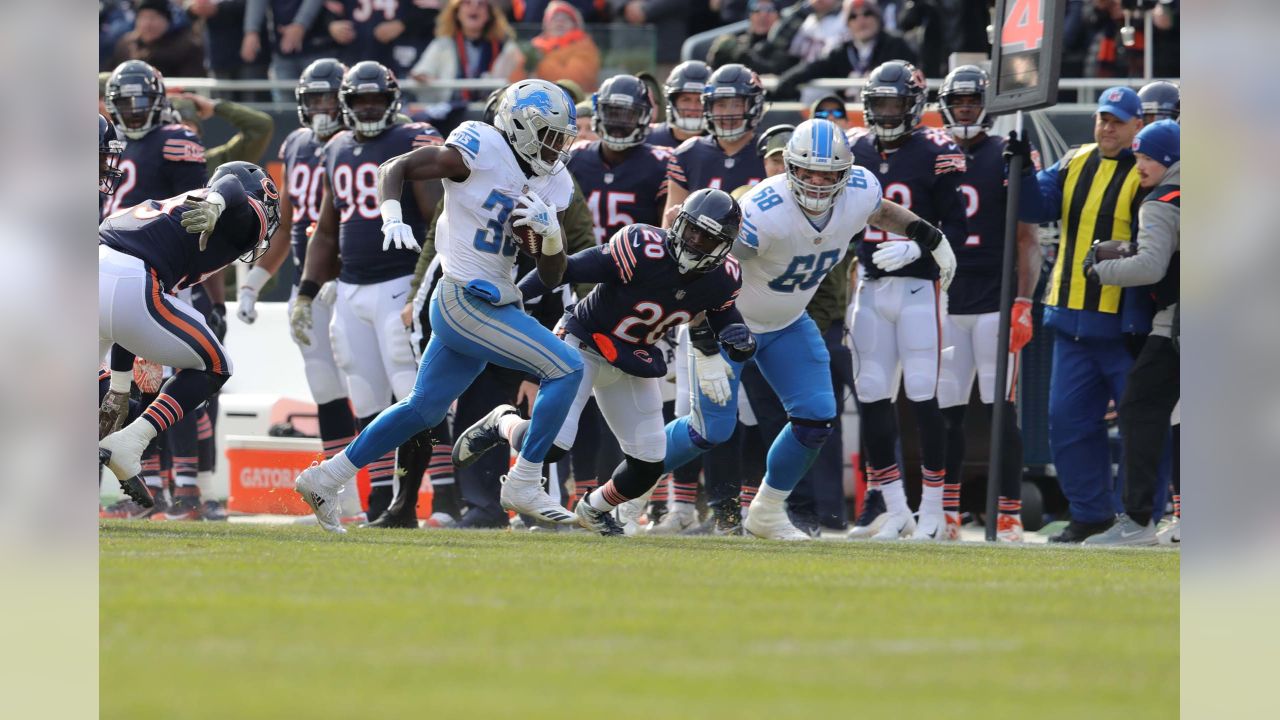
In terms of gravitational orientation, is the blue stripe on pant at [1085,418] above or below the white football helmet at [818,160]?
below

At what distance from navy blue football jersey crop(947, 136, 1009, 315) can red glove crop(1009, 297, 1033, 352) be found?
0.12 m

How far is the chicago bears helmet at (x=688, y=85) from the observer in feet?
32.0

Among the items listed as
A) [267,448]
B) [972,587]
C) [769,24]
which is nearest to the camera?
[972,587]

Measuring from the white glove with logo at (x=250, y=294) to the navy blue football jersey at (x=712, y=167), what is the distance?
7.57ft

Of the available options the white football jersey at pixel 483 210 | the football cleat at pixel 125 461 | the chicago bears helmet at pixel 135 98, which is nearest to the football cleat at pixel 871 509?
the white football jersey at pixel 483 210

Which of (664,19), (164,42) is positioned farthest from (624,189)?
(164,42)

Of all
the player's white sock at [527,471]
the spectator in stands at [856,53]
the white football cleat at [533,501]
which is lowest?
the white football cleat at [533,501]

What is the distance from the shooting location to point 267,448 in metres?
10.7

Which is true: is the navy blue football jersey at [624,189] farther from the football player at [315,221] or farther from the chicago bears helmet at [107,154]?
the chicago bears helmet at [107,154]

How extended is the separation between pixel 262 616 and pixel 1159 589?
288 cm
